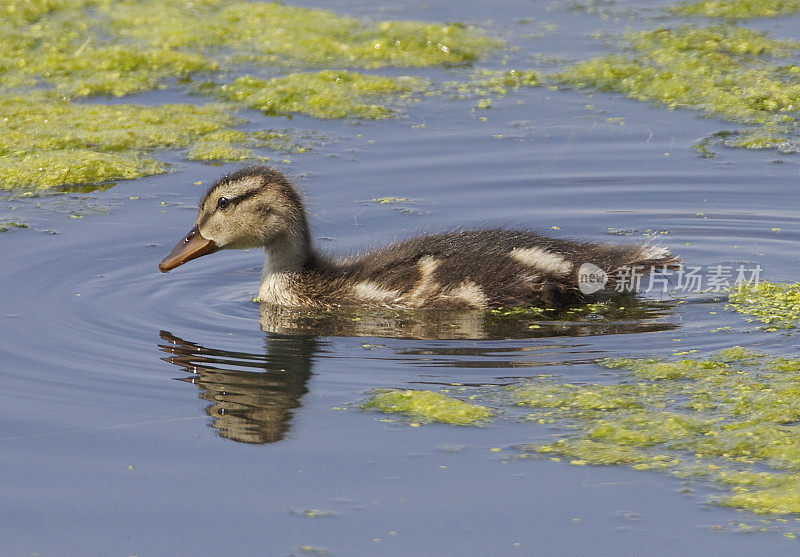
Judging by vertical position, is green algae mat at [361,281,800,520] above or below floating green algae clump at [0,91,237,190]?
below

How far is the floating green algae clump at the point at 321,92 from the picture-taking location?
10.1 m

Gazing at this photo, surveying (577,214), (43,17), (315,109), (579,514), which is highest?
(43,17)

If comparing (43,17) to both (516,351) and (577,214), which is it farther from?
(516,351)

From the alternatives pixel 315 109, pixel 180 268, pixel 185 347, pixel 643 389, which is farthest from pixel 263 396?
pixel 315 109

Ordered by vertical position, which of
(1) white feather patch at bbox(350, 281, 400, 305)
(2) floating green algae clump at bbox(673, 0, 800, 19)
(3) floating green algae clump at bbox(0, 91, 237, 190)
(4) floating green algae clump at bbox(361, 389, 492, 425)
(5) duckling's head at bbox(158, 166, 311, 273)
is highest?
(2) floating green algae clump at bbox(673, 0, 800, 19)

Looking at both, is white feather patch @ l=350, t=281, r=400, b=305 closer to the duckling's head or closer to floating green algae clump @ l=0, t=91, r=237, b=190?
the duckling's head

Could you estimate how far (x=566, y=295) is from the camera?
6.77 metres

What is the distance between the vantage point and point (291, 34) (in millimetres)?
11883

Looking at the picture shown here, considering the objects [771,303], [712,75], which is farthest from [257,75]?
[771,303]

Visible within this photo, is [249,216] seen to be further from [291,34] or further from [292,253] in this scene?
[291,34]

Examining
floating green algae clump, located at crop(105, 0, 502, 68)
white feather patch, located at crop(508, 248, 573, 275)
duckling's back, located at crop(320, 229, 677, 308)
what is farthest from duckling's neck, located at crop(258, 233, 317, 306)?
floating green algae clump, located at crop(105, 0, 502, 68)

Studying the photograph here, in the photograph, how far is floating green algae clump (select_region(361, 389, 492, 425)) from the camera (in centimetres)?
523

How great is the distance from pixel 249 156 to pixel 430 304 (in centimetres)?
283

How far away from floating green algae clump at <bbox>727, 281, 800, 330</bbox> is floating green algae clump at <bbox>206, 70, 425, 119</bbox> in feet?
13.0
